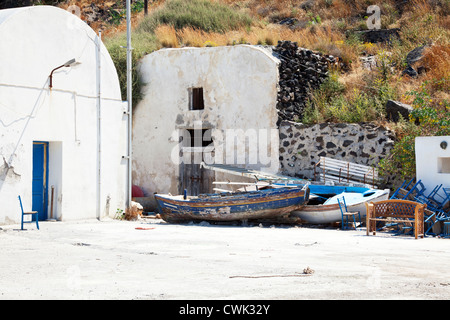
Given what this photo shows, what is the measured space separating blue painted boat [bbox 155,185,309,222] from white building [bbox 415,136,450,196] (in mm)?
3046

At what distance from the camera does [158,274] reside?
29.8ft

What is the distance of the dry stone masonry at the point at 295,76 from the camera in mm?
21531

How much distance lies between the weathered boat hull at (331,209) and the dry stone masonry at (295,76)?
4.98 metres

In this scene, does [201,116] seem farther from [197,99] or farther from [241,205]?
[241,205]

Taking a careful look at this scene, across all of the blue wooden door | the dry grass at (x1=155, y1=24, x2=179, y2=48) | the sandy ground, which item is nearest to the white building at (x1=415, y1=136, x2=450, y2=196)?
the sandy ground

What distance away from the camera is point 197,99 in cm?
2325

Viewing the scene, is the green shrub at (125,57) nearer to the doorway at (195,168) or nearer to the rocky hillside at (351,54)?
the rocky hillside at (351,54)

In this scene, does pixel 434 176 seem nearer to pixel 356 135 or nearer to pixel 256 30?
pixel 356 135

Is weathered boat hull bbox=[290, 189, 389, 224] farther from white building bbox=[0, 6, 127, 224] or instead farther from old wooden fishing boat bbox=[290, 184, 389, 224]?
white building bbox=[0, 6, 127, 224]

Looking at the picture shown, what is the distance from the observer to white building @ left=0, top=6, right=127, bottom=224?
15.9 meters

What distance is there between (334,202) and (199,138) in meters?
7.44

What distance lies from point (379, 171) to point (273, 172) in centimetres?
366

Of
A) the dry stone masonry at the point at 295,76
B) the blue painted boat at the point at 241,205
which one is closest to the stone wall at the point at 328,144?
the dry stone masonry at the point at 295,76

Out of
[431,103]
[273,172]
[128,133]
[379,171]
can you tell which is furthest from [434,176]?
[128,133]
